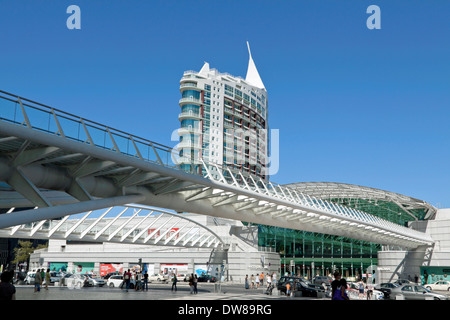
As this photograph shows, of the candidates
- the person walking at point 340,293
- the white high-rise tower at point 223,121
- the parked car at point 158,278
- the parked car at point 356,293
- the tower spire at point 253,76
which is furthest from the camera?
the tower spire at point 253,76

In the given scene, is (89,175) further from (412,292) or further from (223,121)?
(223,121)

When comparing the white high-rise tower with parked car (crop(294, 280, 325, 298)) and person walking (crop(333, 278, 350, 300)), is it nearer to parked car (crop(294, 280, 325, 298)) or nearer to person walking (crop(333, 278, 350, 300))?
parked car (crop(294, 280, 325, 298))

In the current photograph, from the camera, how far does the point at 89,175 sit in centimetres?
2245

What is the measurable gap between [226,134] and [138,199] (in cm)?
9909

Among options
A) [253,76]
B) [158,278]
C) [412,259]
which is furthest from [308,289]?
[253,76]

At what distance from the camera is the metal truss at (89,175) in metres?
17.3

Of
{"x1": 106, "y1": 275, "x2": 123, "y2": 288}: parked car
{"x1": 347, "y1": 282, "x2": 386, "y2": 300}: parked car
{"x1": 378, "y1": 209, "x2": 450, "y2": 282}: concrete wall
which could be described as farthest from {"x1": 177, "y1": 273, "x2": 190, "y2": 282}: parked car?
{"x1": 347, "y1": 282, "x2": 386, "y2": 300}: parked car

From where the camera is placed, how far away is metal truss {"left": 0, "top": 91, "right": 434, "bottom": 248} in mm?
17281

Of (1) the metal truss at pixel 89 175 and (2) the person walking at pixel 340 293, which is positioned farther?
(1) the metal truss at pixel 89 175

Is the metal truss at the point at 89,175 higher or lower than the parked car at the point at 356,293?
higher

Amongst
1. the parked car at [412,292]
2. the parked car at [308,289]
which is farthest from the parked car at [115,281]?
the parked car at [412,292]

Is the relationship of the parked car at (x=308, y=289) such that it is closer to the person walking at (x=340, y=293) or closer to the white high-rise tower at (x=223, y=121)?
the person walking at (x=340, y=293)
